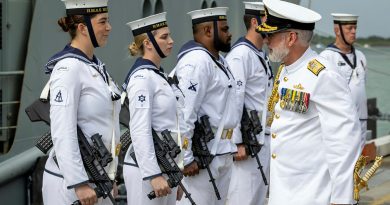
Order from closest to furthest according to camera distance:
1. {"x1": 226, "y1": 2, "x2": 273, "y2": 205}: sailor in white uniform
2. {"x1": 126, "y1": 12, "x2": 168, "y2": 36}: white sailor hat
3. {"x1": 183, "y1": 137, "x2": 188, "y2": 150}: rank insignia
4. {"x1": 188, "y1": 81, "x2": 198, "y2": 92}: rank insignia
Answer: {"x1": 126, "y1": 12, "x2": 168, "y2": 36}: white sailor hat
{"x1": 183, "y1": 137, "x2": 188, "y2": 150}: rank insignia
{"x1": 188, "y1": 81, "x2": 198, "y2": 92}: rank insignia
{"x1": 226, "y1": 2, "x2": 273, "y2": 205}: sailor in white uniform

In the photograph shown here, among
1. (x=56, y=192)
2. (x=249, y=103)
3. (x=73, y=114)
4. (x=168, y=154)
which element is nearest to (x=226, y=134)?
(x=249, y=103)

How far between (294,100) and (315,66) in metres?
0.20

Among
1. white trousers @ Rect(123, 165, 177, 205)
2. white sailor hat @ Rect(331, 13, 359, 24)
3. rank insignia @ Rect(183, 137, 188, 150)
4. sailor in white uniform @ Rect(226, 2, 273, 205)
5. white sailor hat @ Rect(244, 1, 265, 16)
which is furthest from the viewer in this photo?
white sailor hat @ Rect(331, 13, 359, 24)

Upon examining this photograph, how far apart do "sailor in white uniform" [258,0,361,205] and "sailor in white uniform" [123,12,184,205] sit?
126cm

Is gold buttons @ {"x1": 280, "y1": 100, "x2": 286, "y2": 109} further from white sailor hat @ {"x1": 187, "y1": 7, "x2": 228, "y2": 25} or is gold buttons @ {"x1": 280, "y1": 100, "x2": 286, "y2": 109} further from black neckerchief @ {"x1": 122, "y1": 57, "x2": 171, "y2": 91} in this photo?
white sailor hat @ {"x1": 187, "y1": 7, "x2": 228, "y2": 25}

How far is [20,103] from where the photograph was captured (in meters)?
9.31

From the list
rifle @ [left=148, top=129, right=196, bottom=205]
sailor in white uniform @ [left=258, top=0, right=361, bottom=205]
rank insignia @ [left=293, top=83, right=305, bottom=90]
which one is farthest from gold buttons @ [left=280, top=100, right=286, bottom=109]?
rifle @ [left=148, top=129, right=196, bottom=205]

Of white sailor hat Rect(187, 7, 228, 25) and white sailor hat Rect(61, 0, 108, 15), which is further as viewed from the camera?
white sailor hat Rect(187, 7, 228, 25)

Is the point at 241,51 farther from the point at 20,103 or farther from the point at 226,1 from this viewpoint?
the point at 226,1

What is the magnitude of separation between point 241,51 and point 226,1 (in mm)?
6767

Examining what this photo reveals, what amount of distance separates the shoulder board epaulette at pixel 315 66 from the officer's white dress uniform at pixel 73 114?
121 cm

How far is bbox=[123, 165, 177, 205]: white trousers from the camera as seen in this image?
707cm

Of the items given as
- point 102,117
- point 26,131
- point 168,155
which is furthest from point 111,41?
point 102,117

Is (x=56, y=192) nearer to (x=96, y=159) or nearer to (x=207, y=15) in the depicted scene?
(x=96, y=159)
